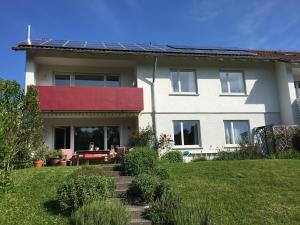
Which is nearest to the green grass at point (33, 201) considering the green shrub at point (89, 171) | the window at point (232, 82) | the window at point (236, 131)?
the green shrub at point (89, 171)

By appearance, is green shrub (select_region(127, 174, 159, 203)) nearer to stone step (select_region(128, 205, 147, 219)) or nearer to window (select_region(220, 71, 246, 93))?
stone step (select_region(128, 205, 147, 219))

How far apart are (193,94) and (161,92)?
2237 mm

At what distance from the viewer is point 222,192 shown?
11.8 metres

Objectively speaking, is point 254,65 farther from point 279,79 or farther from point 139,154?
point 139,154

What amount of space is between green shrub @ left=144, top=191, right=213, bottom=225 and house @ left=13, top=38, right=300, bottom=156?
39.4ft

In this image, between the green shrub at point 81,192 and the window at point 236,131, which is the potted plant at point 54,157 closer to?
the green shrub at point 81,192

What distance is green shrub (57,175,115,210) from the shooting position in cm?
1005

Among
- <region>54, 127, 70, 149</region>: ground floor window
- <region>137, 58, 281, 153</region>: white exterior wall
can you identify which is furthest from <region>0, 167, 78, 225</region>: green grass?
<region>137, 58, 281, 153</region>: white exterior wall

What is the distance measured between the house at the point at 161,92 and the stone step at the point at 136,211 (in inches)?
446

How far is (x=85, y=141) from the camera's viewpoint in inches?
911

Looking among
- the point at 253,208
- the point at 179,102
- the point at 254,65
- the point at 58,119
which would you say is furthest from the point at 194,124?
the point at 253,208

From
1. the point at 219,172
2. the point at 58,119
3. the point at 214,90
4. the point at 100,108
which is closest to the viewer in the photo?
the point at 219,172

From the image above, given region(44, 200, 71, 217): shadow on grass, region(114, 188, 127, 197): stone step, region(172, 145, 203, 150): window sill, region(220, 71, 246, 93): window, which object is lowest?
region(44, 200, 71, 217): shadow on grass

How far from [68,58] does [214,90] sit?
10012 mm
